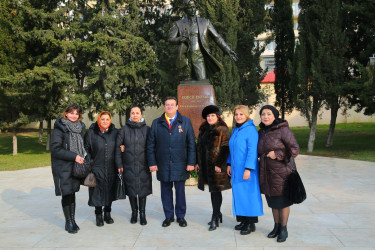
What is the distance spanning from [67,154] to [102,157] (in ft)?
1.58

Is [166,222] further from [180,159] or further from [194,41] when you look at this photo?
[194,41]

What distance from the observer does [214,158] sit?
4402mm

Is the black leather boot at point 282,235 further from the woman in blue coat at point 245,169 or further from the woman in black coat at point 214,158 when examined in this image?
the woman in black coat at point 214,158

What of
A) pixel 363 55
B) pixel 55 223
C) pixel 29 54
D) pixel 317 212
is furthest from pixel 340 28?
pixel 29 54

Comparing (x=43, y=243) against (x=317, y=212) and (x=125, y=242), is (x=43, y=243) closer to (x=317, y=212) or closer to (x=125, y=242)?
(x=125, y=242)

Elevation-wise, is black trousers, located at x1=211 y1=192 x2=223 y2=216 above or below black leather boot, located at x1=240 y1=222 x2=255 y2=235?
above

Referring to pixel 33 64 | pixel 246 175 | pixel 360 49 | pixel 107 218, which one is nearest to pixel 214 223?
pixel 246 175

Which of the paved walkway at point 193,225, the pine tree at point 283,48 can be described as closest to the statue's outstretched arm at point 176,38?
the paved walkway at point 193,225

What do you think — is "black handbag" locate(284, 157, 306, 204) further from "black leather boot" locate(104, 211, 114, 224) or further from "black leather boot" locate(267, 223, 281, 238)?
"black leather boot" locate(104, 211, 114, 224)

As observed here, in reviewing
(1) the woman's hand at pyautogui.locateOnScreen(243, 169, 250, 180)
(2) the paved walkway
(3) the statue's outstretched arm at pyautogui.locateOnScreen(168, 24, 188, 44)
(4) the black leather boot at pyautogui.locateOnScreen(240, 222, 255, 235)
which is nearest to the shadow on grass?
(2) the paved walkway

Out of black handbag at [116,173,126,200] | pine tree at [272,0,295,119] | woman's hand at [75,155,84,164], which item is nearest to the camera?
woman's hand at [75,155,84,164]

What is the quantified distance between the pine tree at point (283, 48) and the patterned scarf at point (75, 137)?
14.4 meters

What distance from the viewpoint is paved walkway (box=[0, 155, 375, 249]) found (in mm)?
3959

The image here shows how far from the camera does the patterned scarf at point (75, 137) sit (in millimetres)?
4387
